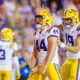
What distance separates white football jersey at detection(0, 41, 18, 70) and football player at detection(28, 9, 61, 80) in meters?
1.02

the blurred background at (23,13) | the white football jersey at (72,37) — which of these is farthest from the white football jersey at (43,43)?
the blurred background at (23,13)

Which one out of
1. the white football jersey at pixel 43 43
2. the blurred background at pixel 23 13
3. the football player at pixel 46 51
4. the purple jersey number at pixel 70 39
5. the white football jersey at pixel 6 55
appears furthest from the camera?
the blurred background at pixel 23 13

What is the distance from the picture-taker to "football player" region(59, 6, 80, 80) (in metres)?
7.91

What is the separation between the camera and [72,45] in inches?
316

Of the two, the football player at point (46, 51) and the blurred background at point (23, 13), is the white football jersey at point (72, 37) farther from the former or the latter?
the blurred background at point (23, 13)

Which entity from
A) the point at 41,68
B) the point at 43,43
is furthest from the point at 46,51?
the point at 41,68

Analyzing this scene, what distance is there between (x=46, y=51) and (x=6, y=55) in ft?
4.34

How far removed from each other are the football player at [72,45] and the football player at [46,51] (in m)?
0.33

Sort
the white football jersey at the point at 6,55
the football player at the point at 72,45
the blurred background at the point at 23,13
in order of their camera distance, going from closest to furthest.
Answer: the football player at the point at 72,45 → the white football jersey at the point at 6,55 → the blurred background at the point at 23,13

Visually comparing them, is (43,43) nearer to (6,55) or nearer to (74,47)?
(74,47)

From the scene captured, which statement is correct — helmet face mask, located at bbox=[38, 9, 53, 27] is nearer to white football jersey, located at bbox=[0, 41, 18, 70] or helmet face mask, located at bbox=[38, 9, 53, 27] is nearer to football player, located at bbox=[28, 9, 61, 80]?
football player, located at bbox=[28, 9, 61, 80]

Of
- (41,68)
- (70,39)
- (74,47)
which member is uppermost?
(70,39)

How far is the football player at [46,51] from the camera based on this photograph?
7434 millimetres

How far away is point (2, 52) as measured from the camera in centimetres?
888
